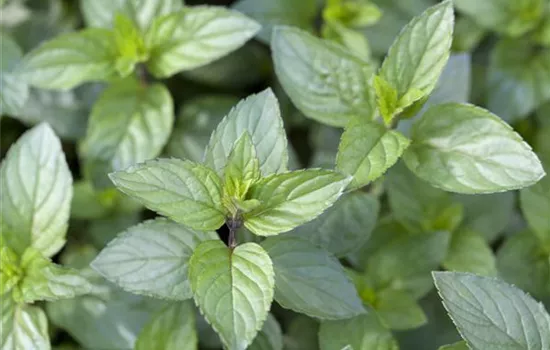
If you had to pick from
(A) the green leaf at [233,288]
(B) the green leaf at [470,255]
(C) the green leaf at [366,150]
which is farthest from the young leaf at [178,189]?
(B) the green leaf at [470,255]

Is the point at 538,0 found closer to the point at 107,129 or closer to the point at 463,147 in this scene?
the point at 463,147

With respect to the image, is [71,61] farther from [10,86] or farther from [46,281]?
[46,281]

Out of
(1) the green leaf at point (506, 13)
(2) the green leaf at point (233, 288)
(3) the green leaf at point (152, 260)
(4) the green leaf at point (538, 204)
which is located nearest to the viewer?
(2) the green leaf at point (233, 288)

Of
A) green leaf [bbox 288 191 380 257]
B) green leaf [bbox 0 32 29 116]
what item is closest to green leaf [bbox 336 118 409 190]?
green leaf [bbox 288 191 380 257]

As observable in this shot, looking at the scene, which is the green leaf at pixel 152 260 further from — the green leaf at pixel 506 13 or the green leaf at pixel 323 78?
the green leaf at pixel 506 13

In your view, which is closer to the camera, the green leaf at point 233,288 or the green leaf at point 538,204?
the green leaf at point 233,288

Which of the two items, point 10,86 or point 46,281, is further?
point 10,86

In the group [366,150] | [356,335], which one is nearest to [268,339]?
[356,335]
